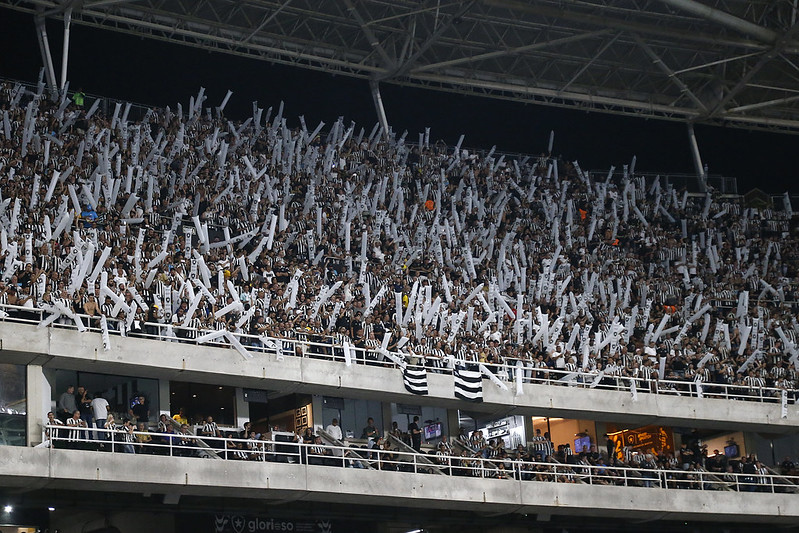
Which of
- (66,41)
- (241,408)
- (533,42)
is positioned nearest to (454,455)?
(241,408)

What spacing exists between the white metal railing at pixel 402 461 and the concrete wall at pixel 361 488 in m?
0.37

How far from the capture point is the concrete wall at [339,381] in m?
28.8

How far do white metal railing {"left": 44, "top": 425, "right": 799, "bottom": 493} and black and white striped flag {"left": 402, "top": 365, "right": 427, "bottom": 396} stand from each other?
6.14ft

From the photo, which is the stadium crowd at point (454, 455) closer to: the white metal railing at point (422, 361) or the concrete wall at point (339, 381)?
the concrete wall at point (339, 381)

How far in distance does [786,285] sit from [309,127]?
20.7 m

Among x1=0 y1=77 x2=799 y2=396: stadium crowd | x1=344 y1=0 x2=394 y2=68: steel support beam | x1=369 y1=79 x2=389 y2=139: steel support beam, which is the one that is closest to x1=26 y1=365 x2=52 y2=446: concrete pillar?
x1=0 y1=77 x2=799 y2=396: stadium crowd

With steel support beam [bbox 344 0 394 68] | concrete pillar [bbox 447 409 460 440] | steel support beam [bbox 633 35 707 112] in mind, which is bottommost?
concrete pillar [bbox 447 409 460 440]

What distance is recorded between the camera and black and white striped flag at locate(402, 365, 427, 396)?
34094mm

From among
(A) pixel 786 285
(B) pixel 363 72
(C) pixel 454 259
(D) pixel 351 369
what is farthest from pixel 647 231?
(D) pixel 351 369

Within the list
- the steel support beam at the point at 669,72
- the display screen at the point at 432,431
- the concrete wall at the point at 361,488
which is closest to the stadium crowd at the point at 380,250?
the display screen at the point at 432,431

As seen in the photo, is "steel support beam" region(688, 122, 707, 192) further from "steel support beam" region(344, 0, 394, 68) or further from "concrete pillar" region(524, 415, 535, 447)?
"concrete pillar" region(524, 415, 535, 447)

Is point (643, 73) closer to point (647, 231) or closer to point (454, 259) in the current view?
point (647, 231)

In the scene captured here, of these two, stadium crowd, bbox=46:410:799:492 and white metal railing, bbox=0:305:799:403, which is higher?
white metal railing, bbox=0:305:799:403

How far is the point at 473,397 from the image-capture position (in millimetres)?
35062
